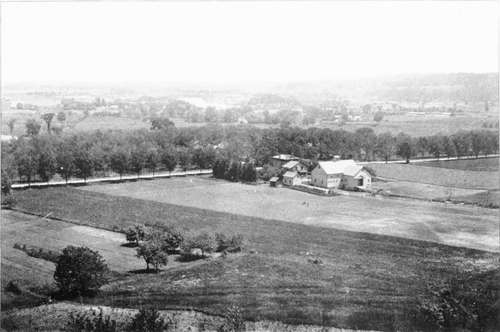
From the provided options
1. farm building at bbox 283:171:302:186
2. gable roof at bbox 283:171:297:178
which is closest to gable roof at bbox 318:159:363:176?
farm building at bbox 283:171:302:186

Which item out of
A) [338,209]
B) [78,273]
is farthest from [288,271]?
[338,209]

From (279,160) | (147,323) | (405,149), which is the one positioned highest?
(405,149)

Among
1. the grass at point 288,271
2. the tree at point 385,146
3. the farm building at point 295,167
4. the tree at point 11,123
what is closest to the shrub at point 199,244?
the grass at point 288,271

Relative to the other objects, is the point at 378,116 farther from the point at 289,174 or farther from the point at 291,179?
the point at 291,179

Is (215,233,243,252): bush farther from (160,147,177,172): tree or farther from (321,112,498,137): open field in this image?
(321,112,498,137): open field


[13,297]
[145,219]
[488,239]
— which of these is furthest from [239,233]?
[488,239]

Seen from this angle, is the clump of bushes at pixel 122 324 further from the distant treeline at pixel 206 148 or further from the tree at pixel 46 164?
the tree at pixel 46 164
